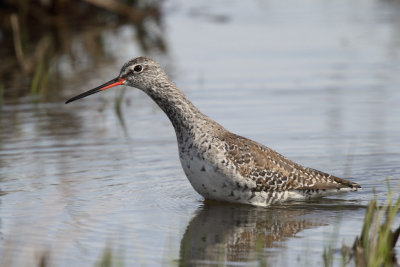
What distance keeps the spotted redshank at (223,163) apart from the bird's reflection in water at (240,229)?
0.75 ft

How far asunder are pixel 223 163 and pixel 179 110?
3.04 feet

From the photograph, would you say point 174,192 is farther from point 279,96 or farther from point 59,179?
point 279,96

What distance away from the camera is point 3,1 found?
73.4 ft

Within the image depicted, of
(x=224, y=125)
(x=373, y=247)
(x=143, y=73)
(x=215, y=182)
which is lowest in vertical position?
(x=373, y=247)

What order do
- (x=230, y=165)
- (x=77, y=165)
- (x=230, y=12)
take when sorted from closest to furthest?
(x=230, y=165)
(x=77, y=165)
(x=230, y=12)

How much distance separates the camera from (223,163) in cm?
983

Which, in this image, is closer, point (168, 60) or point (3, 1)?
point (168, 60)

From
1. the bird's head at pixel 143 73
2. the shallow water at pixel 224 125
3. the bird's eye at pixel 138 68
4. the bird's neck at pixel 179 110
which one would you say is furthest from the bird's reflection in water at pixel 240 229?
the bird's eye at pixel 138 68

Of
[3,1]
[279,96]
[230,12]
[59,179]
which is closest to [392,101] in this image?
[279,96]

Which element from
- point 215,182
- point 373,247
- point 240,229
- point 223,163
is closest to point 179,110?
point 223,163

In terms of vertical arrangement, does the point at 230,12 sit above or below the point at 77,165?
above

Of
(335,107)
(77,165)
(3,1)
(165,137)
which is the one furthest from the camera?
(3,1)

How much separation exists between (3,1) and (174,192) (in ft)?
43.0

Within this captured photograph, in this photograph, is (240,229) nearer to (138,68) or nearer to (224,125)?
(138,68)
